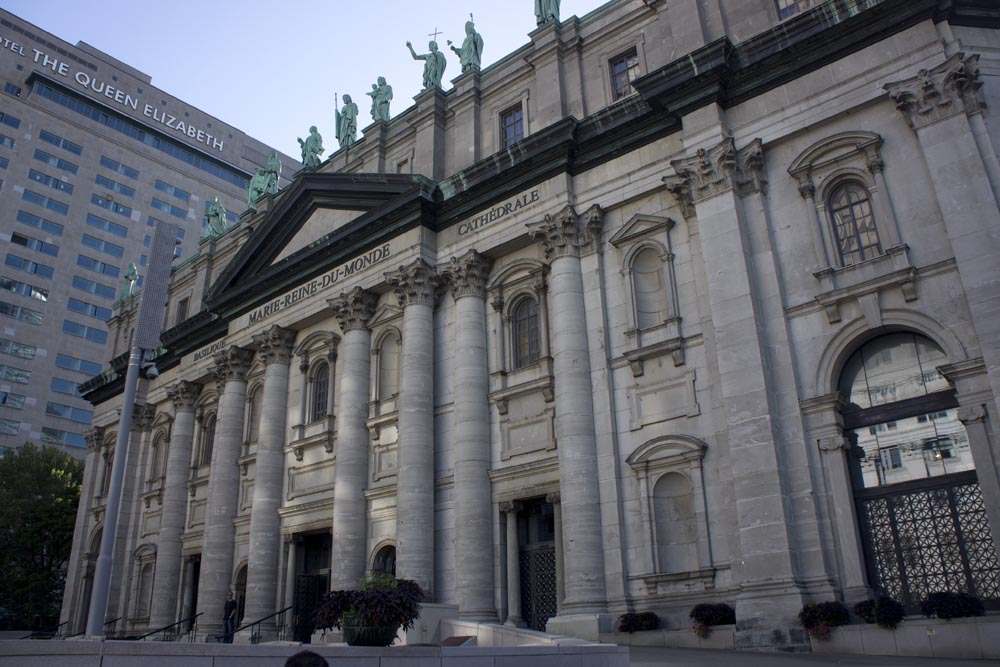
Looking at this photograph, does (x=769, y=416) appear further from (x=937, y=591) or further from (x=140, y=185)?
(x=140, y=185)

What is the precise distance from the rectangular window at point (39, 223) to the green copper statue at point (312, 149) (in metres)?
57.0

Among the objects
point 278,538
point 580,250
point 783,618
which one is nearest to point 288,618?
point 278,538

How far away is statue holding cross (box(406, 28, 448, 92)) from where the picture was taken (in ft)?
111

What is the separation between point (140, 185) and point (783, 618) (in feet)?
302

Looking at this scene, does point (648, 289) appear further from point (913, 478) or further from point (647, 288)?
point (913, 478)

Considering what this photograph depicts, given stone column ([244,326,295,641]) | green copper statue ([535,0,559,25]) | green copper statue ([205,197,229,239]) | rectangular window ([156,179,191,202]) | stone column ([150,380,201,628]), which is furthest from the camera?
rectangular window ([156,179,191,202])

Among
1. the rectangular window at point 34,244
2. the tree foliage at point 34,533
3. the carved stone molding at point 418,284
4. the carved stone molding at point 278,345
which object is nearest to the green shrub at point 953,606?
the carved stone molding at point 418,284

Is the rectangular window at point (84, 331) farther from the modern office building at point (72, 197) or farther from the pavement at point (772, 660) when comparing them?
the pavement at point (772, 660)

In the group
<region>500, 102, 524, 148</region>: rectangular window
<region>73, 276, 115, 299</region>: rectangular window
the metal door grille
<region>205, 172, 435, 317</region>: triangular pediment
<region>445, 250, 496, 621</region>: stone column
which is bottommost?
the metal door grille

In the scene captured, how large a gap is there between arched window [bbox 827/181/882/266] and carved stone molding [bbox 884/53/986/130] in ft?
7.04

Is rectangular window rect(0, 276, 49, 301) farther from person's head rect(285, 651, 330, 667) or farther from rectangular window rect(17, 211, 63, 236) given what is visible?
person's head rect(285, 651, 330, 667)

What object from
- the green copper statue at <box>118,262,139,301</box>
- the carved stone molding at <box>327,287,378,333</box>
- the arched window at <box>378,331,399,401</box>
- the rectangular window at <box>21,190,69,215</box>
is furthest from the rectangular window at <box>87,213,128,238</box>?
the arched window at <box>378,331,399,401</box>

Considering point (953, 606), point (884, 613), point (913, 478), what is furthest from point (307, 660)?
point (913, 478)

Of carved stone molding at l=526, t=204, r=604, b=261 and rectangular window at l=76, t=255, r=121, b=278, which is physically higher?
rectangular window at l=76, t=255, r=121, b=278
